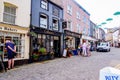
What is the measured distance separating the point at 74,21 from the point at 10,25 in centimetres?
1552

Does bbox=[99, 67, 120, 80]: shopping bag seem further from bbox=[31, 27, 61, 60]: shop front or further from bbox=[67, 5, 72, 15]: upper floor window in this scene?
bbox=[67, 5, 72, 15]: upper floor window

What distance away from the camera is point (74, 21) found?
26.3 metres

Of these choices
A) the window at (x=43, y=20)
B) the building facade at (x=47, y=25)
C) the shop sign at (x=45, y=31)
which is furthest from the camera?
the window at (x=43, y=20)

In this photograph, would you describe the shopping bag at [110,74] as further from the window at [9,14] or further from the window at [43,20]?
the window at [43,20]

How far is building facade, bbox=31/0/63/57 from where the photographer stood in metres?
15.2

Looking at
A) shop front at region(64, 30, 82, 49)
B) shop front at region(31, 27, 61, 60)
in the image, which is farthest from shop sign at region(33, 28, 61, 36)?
shop front at region(64, 30, 82, 49)

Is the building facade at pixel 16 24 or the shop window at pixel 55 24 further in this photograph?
the shop window at pixel 55 24

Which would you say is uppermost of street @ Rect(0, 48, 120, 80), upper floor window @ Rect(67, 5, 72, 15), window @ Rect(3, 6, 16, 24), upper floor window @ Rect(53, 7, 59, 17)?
upper floor window @ Rect(67, 5, 72, 15)

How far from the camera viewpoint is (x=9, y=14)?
1234 cm

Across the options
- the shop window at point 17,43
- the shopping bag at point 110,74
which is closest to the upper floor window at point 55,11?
the shop window at point 17,43

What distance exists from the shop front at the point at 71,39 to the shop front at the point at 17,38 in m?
8.89

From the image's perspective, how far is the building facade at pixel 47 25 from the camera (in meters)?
15.2

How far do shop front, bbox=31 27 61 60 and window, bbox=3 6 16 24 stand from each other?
7.51ft

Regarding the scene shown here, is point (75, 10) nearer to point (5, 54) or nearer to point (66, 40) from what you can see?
point (66, 40)
